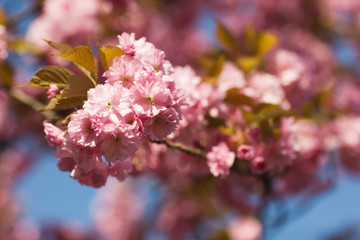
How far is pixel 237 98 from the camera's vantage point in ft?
6.22

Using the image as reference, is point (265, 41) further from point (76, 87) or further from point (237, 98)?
point (76, 87)

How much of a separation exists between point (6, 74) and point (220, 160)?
1198mm

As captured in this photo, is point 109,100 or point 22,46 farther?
point 22,46

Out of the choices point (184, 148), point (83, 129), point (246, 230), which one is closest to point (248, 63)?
point (184, 148)

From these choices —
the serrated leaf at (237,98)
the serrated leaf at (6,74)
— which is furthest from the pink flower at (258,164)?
the serrated leaf at (6,74)

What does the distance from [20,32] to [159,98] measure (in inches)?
101

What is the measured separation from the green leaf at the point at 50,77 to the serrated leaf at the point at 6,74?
787mm

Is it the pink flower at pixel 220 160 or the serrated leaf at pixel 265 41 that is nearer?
the pink flower at pixel 220 160

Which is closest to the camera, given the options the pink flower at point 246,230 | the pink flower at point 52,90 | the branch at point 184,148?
the pink flower at point 52,90

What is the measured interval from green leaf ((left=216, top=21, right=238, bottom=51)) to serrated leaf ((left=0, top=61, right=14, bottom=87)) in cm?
111

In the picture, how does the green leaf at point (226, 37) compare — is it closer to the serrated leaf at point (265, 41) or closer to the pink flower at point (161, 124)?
the serrated leaf at point (265, 41)

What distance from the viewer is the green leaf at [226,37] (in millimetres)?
2291

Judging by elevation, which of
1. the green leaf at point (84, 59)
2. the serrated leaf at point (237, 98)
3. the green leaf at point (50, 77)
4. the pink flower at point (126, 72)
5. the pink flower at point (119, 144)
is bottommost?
the pink flower at point (119, 144)

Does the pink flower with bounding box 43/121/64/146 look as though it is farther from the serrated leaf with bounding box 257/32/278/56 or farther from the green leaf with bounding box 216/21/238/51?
the serrated leaf with bounding box 257/32/278/56
